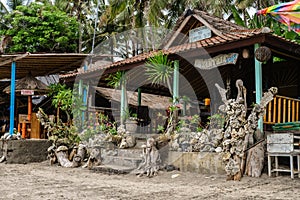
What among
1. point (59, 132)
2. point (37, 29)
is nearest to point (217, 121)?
point (59, 132)

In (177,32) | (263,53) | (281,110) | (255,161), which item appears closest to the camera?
(255,161)

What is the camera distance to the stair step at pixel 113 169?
7656 millimetres

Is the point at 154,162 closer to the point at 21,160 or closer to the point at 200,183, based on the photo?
the point at 200,183

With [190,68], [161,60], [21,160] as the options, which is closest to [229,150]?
[161,60]

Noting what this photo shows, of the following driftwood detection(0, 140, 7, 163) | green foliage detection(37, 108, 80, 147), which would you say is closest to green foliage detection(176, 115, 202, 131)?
green foliage detection(37, 108, 80, 147)

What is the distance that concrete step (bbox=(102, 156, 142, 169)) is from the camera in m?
8.00

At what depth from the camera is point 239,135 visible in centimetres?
657

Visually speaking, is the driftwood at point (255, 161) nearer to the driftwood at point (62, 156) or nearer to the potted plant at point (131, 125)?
the potted plant at point (131, 125)

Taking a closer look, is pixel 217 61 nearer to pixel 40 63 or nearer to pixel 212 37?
pixel 212 37

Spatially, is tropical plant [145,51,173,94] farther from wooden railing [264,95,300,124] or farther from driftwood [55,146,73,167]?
driftwood [55,146,73,167]

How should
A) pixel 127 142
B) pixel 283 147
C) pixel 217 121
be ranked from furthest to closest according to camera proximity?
pixel 127 142
pixel 217 121
pixel 283 147

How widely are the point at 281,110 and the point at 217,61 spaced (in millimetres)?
1929

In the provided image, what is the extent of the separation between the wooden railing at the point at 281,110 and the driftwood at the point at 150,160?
2556 millimetres

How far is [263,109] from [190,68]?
4148 mm
